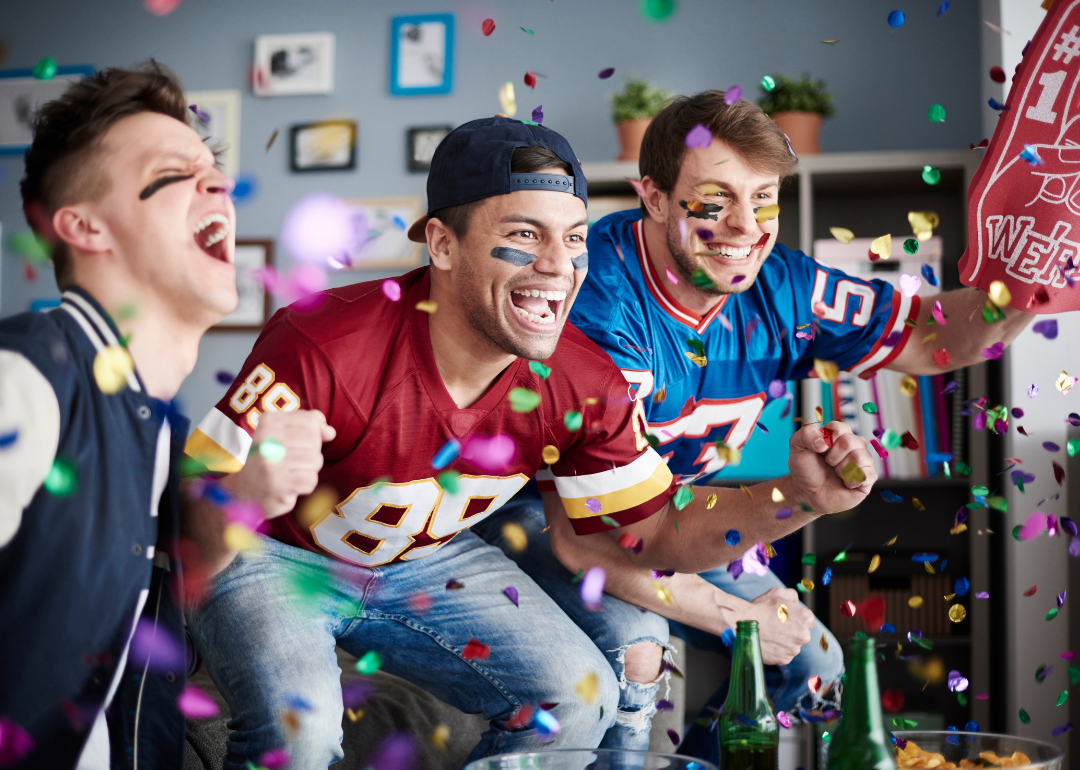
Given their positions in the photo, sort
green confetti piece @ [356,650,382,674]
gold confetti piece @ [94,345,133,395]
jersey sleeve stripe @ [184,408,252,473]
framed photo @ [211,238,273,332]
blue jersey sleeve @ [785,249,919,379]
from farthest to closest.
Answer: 1. framed photo @ [211,238,273,332]
2. blue jersey sleeve @ [785,249,919,379]
3. green confetti piece @ [356,650,382,674]
4. jersey sleeve stripe @ [184,408,252,473]
5. gold confetti piece @ [94,345,133,395]

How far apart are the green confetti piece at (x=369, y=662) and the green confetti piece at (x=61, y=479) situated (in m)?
0.56

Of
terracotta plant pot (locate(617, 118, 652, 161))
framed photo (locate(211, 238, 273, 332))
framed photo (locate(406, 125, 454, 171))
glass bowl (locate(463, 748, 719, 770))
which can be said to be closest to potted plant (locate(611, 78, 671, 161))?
terracotta plant pot (locate(617, 118, 652, 161))

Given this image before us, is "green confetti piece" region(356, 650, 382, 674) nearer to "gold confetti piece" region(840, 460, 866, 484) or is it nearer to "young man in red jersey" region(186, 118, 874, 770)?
"young man in red jersey" region(186, 118, 874, 770)

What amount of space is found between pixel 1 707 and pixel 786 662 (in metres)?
1.31

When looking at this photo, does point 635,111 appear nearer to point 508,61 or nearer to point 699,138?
point 508,61

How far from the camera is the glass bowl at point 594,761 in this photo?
0.88 meters

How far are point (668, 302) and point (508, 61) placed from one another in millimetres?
2107

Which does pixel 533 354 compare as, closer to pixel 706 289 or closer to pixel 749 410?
pixel 706 289

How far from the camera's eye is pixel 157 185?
102 cm

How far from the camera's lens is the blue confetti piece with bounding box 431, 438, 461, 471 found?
1443 millimetres

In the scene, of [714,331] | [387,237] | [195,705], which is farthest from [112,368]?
[387,237]

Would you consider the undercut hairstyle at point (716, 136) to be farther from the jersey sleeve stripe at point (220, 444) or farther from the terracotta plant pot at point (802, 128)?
the terracotta plant pot at point (802, 128)

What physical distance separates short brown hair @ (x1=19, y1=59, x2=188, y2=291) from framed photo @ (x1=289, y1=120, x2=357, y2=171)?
8.55 feet

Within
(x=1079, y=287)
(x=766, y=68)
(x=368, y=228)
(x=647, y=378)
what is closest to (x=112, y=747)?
(x=647, y=378)
